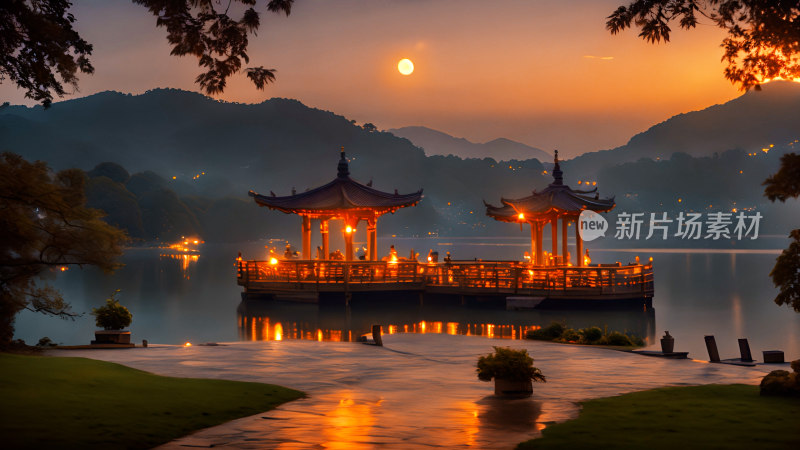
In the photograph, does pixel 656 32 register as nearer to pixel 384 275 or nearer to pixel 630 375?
pixel 630 375

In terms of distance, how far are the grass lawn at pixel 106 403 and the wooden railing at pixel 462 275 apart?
26278 millimetres

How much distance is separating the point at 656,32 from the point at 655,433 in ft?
21.1

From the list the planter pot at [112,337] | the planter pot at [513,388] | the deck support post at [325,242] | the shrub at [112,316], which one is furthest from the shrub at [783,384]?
the deck support post at [325,242]

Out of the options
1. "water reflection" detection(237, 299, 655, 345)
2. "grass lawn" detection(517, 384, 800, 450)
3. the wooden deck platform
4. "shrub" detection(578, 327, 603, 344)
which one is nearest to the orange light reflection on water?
"water reflection" detection(237, 299, 655, 345)

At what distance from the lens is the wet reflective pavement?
10.6m

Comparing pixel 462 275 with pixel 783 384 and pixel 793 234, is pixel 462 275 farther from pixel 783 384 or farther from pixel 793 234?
pixel 783 384

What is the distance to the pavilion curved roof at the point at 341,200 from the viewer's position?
44375mm

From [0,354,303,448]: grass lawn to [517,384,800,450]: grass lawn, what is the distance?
4.81m

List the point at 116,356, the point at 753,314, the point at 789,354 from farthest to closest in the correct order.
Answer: the point at 753,314, the point at 789,354, the point at 116,356

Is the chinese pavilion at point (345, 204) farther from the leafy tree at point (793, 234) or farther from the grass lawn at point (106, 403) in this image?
the leafy tree at point (793, 234)

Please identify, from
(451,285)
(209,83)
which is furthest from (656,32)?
(451,285)

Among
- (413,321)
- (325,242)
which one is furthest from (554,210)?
(325,242)

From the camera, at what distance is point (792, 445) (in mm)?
9539

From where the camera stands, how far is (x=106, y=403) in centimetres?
1143
